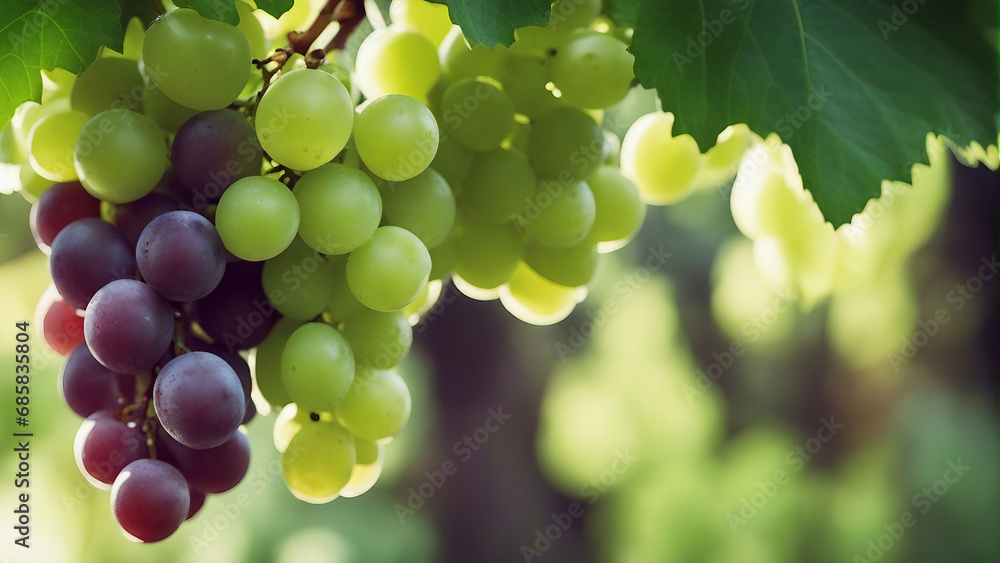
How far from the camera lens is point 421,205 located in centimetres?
40

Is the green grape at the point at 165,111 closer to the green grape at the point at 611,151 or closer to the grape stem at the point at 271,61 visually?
the grape stem at the point at 271,61

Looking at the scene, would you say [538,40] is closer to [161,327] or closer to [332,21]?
[332,21]

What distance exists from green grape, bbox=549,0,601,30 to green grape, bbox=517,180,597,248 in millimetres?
92

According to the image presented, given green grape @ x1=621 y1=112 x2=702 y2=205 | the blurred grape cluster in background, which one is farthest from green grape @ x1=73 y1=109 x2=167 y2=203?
the blurred grape cluster in background

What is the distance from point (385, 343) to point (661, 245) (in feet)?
4.67

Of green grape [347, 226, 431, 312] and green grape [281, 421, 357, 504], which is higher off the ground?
green grape [347, 226, 431, 312]

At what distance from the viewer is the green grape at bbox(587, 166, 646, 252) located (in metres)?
0.49

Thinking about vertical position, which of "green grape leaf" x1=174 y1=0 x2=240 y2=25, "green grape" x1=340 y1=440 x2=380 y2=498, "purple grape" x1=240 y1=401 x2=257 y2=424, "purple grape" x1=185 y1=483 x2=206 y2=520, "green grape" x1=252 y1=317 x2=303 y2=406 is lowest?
"purple grape" x1=185 y1=483 x2=206 y2=520

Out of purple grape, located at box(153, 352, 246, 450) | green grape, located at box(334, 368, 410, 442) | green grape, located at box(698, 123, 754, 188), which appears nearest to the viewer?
purple grape, located at box(153, 352, 246, 450)

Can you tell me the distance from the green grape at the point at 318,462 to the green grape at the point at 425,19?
0.24 m

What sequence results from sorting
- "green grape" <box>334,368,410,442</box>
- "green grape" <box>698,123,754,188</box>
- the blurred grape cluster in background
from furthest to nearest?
the blurred grape cluster in background < "green grape" <box>698,123,754,188</box> < "green grape" <box>334,368,410,442</box>

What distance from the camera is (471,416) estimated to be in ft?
4.97

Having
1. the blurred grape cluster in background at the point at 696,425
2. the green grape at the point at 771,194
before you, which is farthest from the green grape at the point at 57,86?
the blurred grape cluster in background at the point at 696,425

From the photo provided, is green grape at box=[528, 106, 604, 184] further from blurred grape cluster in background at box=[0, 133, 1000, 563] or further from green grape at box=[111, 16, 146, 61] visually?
blurred grape cluster in background at box=[0, 133, 1000, 563]
